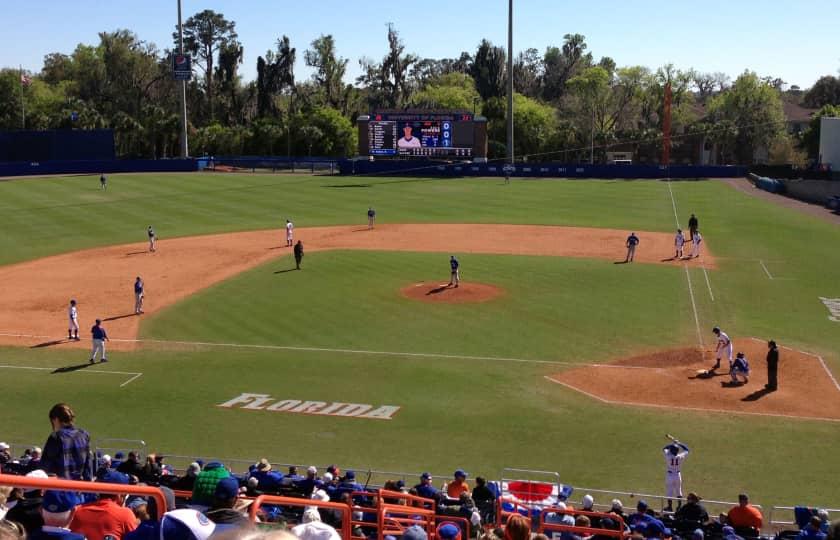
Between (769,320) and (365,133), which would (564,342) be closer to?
(769,320)

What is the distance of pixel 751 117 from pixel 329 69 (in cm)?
6674

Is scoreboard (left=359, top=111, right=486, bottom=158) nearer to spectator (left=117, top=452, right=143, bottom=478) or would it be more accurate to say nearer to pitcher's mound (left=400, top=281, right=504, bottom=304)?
pitcher's mound (left=400, top=281, right=504, bottom=304)

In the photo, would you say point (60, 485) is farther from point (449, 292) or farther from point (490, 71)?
point (490, 71)

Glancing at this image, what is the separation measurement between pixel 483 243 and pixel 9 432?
32.0 metres

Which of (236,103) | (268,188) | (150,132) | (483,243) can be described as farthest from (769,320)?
(236,103)

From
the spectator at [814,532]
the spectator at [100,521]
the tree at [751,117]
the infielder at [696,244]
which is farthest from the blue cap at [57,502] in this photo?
the tree at [751,117]

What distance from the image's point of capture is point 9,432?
20.0 metres

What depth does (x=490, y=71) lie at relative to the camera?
146125mm

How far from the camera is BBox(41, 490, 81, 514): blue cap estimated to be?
6289mm

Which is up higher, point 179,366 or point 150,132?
point 150,132

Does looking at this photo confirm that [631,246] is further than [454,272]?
Yes

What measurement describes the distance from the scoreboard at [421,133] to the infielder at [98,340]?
6642 cm

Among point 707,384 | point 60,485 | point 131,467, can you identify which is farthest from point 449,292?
point 60,485

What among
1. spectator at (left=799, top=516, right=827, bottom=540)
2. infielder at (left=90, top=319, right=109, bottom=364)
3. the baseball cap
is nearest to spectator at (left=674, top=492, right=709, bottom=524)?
spectator at (left=799, top=516, right=827, bottom=540)
